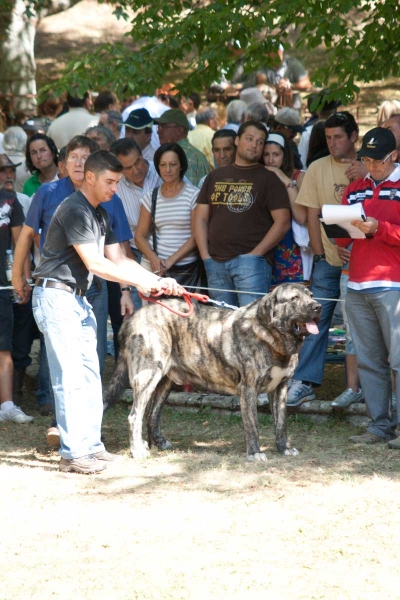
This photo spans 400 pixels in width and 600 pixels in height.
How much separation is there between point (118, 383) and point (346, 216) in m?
2.20

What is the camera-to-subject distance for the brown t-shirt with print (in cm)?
841

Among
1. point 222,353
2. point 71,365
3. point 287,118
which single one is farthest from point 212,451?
point 287,118

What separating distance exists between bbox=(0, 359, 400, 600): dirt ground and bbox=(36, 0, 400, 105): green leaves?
3465 mm

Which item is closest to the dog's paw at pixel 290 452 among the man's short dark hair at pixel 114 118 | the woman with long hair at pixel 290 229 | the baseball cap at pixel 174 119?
the woman with long hair at pixel 290 229

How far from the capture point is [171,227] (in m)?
8.92

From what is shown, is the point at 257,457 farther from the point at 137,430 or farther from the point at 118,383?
the point at 118,383

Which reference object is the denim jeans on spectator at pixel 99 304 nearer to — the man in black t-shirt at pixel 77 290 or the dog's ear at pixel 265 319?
the man in black t-shirt at pixel 77 290

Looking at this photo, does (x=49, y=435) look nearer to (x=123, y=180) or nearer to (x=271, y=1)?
(x=123, y=180)

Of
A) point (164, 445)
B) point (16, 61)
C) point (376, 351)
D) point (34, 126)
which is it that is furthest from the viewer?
point (16, 61)

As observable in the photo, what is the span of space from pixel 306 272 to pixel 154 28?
300cm

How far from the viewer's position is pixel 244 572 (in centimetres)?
480

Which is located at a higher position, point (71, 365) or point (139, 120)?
point (139, 120)

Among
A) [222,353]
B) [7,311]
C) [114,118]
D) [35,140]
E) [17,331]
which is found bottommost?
[17,331]

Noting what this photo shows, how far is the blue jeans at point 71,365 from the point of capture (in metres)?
6.77
